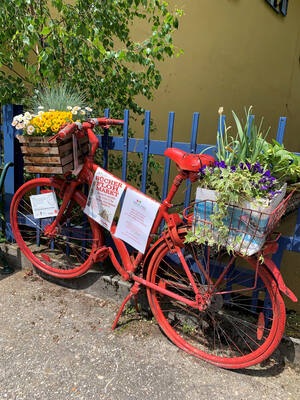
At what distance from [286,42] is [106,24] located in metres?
7.62

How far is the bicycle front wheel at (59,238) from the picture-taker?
3025 mm

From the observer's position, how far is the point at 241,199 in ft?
6.04

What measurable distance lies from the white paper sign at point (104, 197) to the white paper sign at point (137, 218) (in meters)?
0.10

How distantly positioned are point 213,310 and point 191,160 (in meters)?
1.11

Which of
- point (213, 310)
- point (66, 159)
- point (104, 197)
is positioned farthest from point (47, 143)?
point (213, 310)

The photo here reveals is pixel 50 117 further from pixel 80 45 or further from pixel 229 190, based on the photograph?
pixel 229 190

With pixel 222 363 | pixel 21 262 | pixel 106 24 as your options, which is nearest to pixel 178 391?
pixel 222 363

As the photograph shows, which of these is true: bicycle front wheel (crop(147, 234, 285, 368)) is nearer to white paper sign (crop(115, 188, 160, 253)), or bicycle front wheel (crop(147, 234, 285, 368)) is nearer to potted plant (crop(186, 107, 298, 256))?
white paper sign (crop(115, 188, 160, 253))

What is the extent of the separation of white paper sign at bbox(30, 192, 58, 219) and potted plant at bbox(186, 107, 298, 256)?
1.55 m

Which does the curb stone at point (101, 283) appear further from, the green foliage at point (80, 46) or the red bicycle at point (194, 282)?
the green foliage at point (80, 46)

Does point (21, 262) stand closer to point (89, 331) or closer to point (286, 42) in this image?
point (89, 331)

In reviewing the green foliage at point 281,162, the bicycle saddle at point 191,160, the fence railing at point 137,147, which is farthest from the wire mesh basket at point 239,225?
the fence railing at point 137,147

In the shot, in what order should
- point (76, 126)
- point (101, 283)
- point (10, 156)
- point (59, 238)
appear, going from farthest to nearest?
point (59, 238), point (10, 156), point (101, 283), point (76, 126)

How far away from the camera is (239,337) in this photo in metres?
2.46
